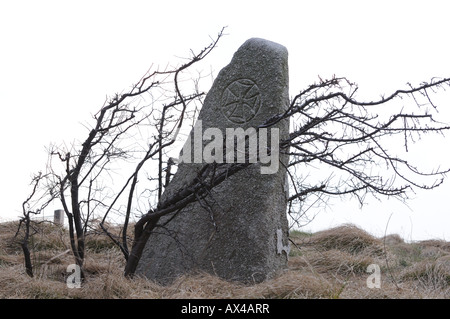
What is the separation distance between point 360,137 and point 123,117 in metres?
1.99

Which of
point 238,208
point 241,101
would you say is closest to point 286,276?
point 238,208

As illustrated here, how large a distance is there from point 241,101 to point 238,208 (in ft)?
3.15

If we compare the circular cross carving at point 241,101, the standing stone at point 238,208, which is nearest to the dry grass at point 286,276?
the standing stone at point 238,208

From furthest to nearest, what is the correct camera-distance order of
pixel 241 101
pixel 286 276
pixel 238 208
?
pixel 241 101, pixel 238 208, pixel 286 276

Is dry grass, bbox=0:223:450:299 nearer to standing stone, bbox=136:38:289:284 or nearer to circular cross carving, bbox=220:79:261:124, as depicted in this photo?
standing stone, bbox=136:38:289:284

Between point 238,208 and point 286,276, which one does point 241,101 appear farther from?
point 286,276

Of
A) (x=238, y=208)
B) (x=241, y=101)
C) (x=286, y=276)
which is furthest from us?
(x=241, y=101)

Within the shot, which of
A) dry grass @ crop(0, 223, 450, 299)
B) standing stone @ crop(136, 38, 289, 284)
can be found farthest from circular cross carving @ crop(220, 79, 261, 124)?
dry grass @ crop(0, 223, 450, 299)

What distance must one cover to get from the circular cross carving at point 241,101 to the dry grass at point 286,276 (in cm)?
131

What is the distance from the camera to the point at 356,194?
5230 millimetres

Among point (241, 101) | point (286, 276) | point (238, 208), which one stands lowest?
point (286, 276)

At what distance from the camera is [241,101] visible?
490 cm

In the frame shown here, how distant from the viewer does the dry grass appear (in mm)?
3939
